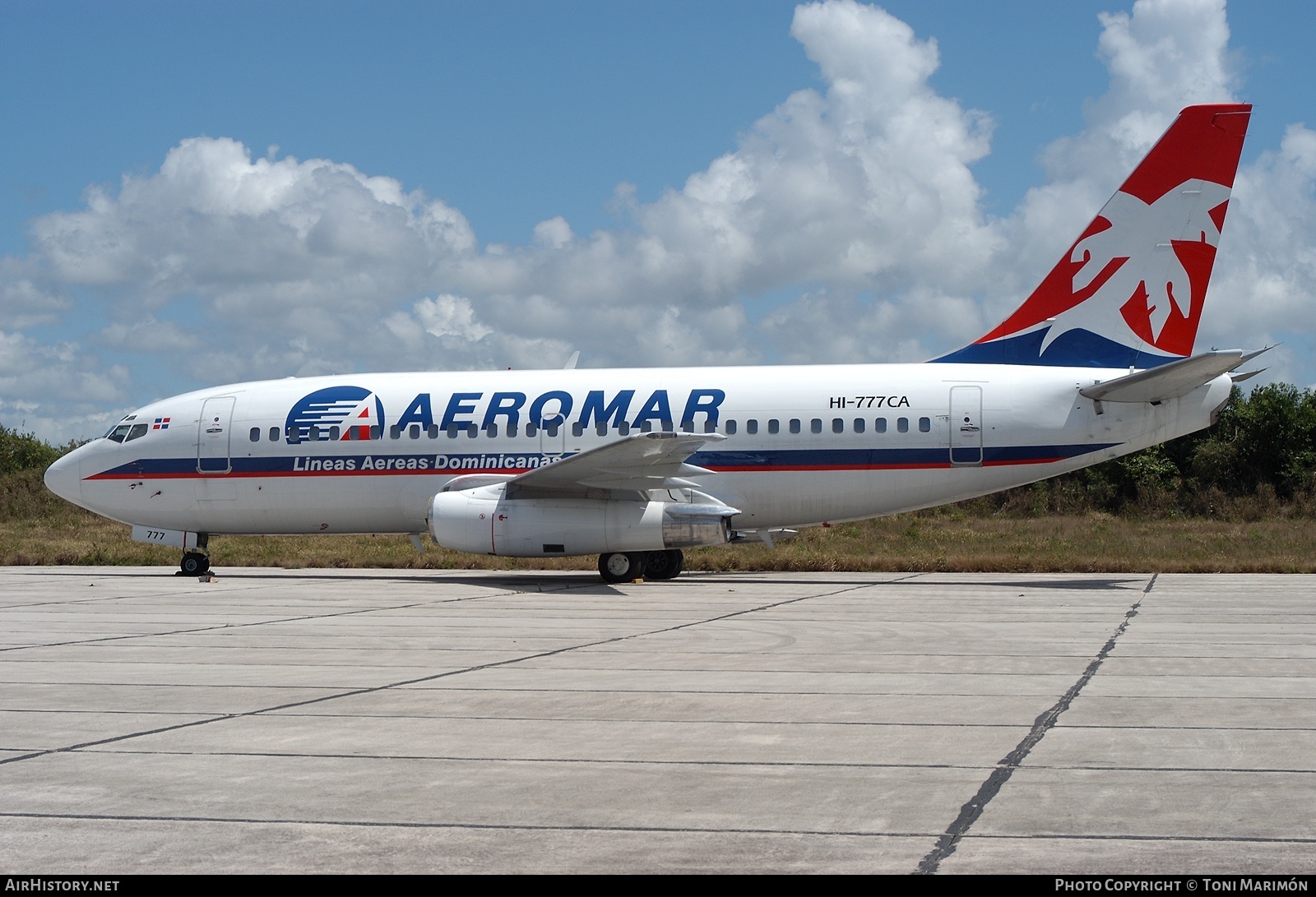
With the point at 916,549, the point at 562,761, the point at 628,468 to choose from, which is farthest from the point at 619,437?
the point at 562,761

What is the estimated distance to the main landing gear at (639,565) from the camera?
21.7 m

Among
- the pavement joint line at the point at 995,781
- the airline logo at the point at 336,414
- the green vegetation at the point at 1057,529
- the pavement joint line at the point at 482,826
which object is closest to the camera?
the pavement joint line at the point at 995,781

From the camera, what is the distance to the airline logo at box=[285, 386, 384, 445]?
22688 millimetres

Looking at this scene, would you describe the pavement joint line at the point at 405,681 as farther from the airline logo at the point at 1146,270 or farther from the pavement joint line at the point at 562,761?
the airline logo at the point at 1146,270

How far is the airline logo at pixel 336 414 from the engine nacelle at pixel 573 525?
305 centimetres

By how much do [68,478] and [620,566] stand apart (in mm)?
10806

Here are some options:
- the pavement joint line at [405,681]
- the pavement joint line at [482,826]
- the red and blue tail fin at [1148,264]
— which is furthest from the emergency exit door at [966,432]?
the pavement joint line at [482,826]

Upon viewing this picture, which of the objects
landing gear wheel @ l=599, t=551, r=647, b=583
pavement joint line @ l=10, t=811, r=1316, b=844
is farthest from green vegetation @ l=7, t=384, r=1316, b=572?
pavement joint line @ l=10, t=811, r=1316, b=844

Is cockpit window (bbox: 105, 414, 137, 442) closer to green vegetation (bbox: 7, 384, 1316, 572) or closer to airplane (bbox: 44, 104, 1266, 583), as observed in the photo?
airplane (bbox: 44, 104, 1266, 583)

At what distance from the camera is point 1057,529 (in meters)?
33.1

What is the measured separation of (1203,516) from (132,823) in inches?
1587

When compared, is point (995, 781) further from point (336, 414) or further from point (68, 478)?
point (68, 478)

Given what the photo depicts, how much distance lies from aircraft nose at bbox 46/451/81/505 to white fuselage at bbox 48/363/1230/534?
0.14 ft
